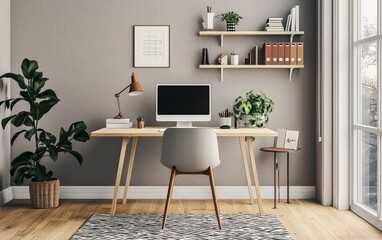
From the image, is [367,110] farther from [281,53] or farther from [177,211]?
[177,211]

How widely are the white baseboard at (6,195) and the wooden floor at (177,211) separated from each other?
0.06 m

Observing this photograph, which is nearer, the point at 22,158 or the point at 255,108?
the point at 22,158

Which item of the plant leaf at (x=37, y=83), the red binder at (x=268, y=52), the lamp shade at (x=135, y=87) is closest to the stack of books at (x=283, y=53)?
the red binder at (x=268, y=52)

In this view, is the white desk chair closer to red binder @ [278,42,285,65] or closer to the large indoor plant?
the large indoor plant

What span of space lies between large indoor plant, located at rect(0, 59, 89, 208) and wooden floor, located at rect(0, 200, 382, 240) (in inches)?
7.8

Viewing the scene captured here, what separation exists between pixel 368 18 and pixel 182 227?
2.24 metres

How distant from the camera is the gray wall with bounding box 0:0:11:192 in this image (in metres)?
5.02

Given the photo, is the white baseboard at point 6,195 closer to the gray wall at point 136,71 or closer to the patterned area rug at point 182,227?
the gray wall at point 136,71

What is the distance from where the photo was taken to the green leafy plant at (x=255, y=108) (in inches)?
197

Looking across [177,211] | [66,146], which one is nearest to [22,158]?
[66,146]

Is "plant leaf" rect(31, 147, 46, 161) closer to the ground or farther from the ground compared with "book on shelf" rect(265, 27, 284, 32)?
closer to the ground

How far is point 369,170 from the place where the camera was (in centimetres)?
427

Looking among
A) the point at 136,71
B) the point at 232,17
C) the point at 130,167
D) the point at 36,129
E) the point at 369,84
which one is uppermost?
the point at 232,17

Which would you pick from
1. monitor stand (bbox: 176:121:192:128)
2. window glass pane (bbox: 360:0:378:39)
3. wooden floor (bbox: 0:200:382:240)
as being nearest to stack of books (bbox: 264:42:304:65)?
window glass pane (bbox: 360:0:378:39)
